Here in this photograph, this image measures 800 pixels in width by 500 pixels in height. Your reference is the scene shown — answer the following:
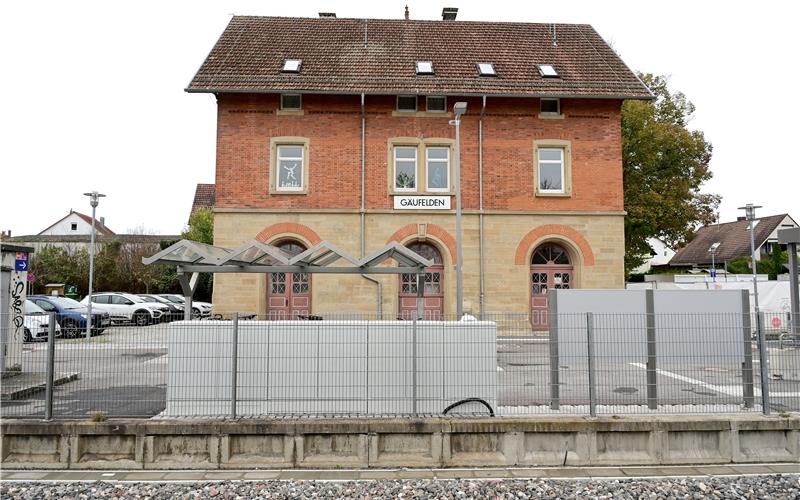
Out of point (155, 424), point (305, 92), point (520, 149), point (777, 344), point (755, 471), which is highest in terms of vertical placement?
point (305, 92)

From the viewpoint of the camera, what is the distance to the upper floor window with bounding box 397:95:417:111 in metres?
21.0

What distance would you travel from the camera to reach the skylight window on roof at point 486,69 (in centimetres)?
2146

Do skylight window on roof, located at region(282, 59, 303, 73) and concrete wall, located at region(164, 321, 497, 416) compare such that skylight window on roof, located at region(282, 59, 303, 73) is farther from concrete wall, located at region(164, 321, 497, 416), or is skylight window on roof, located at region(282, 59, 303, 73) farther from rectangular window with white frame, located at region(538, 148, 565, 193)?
concrete wall, located at region(164, 321, 497, 416)

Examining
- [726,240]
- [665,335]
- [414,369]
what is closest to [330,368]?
[414,369]

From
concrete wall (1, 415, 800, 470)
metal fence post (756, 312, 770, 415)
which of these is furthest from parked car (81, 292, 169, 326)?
metal fence post (756, 312, 770, 415)

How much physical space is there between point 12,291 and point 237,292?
824 centimetres

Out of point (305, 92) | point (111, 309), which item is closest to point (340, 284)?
point (305, 92)

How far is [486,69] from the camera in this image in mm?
21703

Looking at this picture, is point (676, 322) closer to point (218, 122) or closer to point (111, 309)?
point (218, 122)

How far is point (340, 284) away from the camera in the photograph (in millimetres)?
20125

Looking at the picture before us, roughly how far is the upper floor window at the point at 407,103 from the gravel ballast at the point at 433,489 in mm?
16508

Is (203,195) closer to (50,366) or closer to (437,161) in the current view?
(437,161)

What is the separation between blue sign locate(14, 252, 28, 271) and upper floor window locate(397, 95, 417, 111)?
12860 mm

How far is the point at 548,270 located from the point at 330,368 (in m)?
14.7
